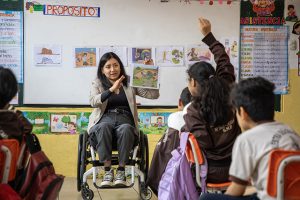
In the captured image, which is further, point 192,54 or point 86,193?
point 192,54

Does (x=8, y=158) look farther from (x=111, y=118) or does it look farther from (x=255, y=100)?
(x=111, y=118)

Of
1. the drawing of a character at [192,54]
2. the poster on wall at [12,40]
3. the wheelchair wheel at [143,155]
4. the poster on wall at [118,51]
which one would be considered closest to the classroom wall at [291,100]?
the drawing of a character at [192,54]

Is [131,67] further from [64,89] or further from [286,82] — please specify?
[286,82]

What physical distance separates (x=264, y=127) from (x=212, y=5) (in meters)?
2.86

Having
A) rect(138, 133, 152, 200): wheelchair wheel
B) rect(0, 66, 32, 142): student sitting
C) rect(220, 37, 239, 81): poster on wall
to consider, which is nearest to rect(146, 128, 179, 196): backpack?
rect(138, 133, 152, 200): wheelchair wheel

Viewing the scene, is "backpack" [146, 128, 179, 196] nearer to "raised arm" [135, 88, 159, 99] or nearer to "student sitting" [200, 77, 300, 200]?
"student sitting" [200, 77, 300, 200]

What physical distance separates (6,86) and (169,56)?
248 cm

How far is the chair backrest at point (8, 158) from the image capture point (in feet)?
5.17

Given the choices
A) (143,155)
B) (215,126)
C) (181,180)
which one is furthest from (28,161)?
(143,155)

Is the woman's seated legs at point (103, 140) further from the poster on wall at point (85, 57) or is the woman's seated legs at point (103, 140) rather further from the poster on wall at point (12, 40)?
the poster on wall at point (12, 40)

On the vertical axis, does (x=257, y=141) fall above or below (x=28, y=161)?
above

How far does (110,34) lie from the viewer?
4.01 metres

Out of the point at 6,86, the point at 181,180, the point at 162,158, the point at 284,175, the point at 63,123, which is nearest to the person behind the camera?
the point at 284,175

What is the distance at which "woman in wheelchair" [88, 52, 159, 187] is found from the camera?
2848 mm
